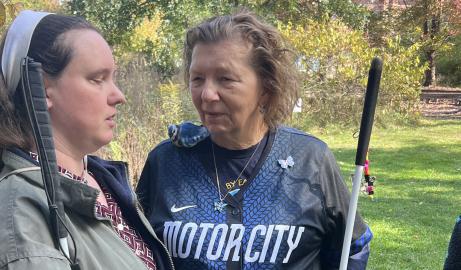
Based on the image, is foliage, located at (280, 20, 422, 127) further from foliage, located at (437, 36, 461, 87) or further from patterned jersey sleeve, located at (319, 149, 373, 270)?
patterned jersey sleeve, located at (319, 149, 373, 270)

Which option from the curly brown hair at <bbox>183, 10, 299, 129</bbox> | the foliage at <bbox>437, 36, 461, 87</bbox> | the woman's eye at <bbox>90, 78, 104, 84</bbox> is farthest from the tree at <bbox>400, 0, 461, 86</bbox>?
the woman's eye at <bbox>90, 78, 104, 84</bbox>

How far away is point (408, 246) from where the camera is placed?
6.84 meters

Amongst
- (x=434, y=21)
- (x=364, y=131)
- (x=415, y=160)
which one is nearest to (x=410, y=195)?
(x=415, y=160)

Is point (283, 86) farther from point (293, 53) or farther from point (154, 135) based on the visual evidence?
point (154, 135)

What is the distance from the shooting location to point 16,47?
1.60m

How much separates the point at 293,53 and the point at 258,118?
0.36 metres

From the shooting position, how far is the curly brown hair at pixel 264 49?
2.24 m

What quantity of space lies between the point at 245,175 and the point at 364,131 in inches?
20.8

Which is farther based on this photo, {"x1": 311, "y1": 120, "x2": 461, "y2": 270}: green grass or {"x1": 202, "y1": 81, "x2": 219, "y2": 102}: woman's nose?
{"x1": 311, "y1": 120, "x2": 461, "y2": 270}: green grass

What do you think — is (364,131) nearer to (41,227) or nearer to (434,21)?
(41,227)

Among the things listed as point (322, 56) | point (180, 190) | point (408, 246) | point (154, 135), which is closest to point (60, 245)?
point (180, 190)

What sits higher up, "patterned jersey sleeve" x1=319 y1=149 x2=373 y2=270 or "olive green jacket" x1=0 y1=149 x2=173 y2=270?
"olive green jacket" x1=0 y1=149 x2=173 y2=270

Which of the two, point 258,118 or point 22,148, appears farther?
point 258,118

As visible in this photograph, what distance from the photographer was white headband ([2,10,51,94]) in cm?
158
